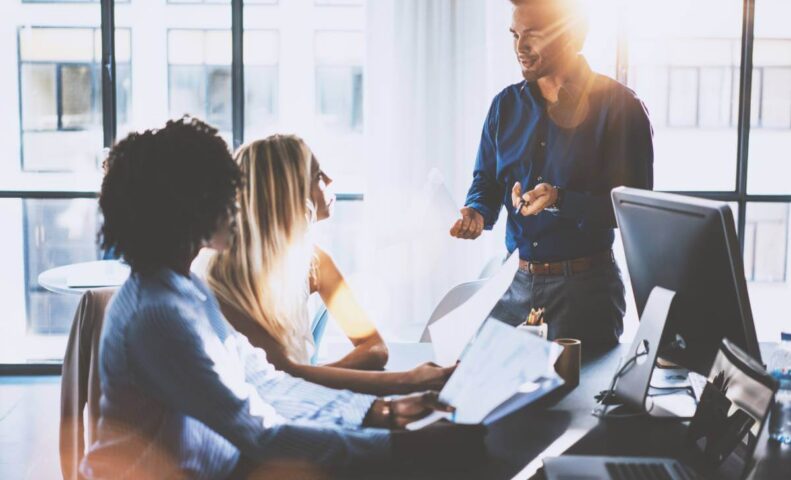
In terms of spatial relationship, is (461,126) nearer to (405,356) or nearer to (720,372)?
(405,356)

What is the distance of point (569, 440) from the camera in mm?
1434

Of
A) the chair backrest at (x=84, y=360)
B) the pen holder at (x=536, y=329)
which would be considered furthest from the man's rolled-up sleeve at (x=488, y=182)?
the chair backrest at (x=84, y=360)

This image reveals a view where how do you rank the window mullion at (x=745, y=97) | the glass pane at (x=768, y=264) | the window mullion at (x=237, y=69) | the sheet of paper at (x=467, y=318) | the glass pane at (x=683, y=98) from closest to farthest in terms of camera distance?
the sheet of paper at (x=467, y=318), the window mullion at (x=237, y=69), the window mullion at (x=745, y=97), the glass pane at (x=768, y=264), the glass pane at (x=683, y=98)

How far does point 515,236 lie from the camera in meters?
2.53

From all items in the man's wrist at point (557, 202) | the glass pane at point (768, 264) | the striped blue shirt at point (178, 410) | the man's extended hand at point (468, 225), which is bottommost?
the glass pane at point (768, 264)

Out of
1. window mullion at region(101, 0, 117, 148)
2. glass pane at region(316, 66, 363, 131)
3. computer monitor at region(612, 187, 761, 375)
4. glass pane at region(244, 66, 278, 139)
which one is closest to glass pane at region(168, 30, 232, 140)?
glass pane at region(244, 66, 278, 139)

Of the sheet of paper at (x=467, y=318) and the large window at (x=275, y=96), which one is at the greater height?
the large window at (x=275, y=96)

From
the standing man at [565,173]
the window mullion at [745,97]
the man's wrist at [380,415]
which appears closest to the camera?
the man's wrist at [380,415]

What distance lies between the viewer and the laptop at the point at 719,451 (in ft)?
4.10

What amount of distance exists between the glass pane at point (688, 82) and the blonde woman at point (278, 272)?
10.3ft

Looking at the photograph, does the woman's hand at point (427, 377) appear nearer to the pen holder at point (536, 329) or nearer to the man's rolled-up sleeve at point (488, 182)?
the pen holder at point (536, 329)

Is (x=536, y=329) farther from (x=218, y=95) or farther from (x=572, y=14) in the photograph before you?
(x=218, y=95)

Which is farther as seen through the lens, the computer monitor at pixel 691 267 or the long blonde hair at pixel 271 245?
the long blonde hair at pixel 271 245

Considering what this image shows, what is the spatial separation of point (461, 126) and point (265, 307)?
268 centimetres
